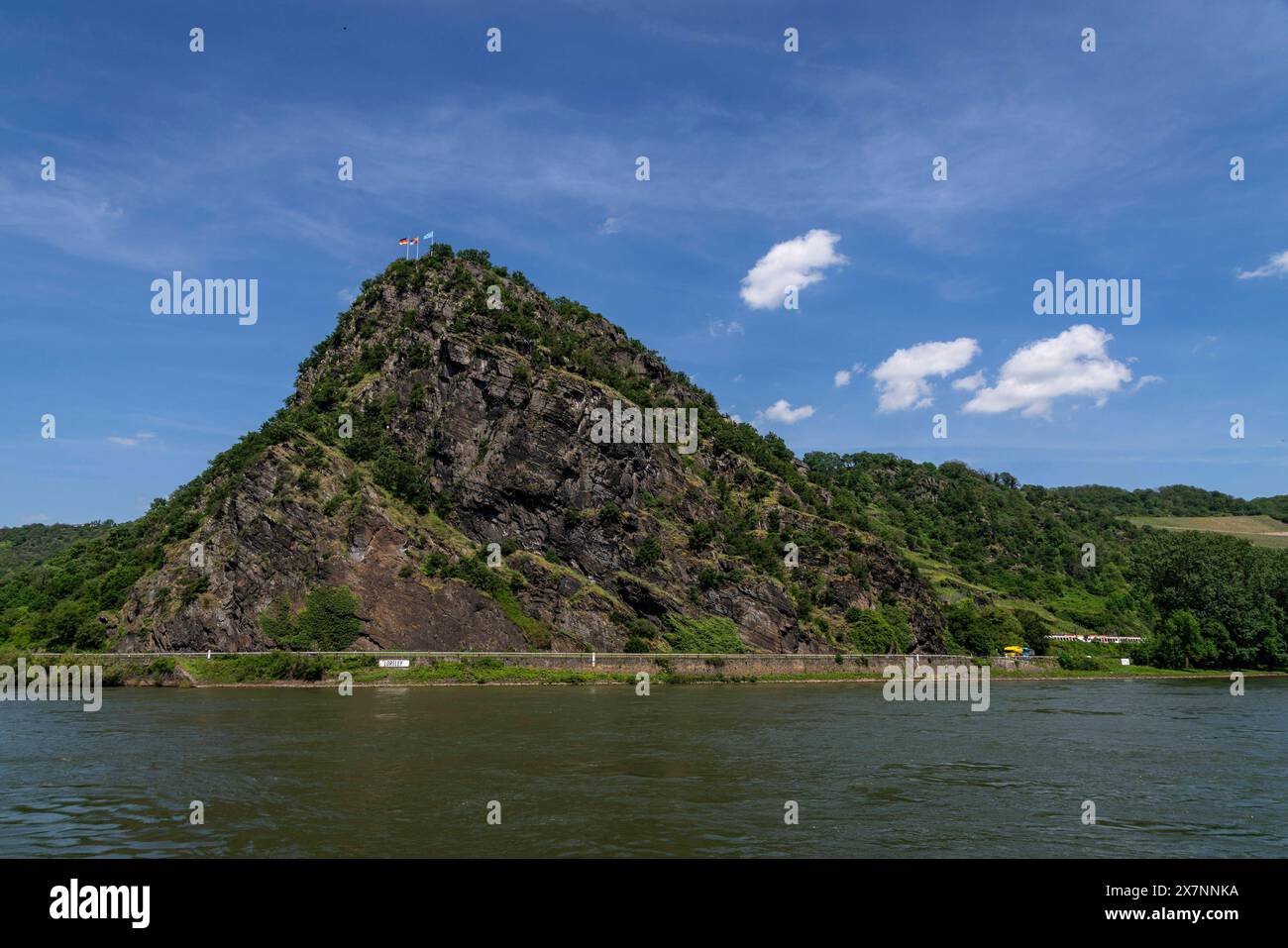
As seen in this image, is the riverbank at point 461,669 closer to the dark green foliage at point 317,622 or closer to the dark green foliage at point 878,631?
the dark green foliage at point 317,622

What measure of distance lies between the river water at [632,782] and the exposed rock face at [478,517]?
3867 centimetres

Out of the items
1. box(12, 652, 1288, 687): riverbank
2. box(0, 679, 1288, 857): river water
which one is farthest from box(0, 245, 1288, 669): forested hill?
box(0, 679, 1288, 857): river water

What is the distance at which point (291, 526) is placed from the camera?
102750 millimetres

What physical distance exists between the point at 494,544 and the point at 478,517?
6455 mm

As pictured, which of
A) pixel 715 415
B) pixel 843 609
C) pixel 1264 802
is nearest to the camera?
pixel 1264 802

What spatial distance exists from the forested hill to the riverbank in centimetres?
511

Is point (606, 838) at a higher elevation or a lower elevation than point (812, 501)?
lower

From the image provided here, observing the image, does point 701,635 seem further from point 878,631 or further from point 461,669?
point 461,669

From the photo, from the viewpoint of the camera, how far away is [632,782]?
32.8m

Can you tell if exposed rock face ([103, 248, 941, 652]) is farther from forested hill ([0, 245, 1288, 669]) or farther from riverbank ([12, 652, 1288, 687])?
riverbank ([12, 652, 1288, 687])
